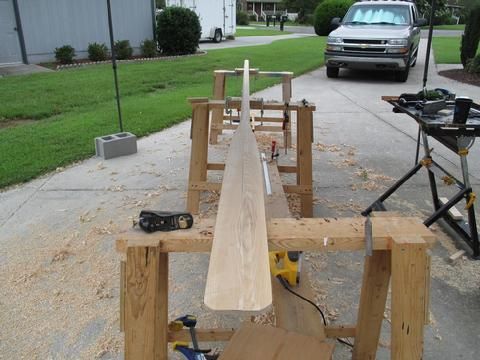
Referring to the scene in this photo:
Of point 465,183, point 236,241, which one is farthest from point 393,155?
point 236,241

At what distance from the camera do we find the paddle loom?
131 centimetres

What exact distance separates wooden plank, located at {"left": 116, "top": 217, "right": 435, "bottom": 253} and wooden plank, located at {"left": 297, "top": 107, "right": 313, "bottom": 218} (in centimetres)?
230

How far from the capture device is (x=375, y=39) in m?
10.8

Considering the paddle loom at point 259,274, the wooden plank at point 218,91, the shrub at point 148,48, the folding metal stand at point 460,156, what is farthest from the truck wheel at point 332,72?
the paddle loom at point 259,274

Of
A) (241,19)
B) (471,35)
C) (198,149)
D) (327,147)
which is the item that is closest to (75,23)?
(327,147)

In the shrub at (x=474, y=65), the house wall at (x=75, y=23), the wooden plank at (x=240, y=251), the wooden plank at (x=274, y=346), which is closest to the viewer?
the wooden plank at (x=240, y=251)

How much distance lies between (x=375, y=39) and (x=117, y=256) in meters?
9.53

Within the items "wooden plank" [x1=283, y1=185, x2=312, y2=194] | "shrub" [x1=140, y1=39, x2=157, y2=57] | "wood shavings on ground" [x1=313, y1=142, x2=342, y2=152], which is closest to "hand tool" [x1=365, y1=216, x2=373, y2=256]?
"wooden plank" [x1=283, y1=185, x2=312, y2=194]

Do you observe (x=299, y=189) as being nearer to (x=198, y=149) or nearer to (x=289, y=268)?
(x=198, y=149)

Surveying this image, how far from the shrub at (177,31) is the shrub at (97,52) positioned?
9.40 feet

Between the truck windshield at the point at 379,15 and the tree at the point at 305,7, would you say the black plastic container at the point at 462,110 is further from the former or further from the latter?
the tree at the point at 305,7

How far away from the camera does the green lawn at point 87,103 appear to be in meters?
5.69

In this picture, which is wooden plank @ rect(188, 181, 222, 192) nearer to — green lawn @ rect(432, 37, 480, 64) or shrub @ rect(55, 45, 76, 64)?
shrub @ rect(55, 45, 76, 64)

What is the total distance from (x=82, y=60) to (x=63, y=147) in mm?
11046
